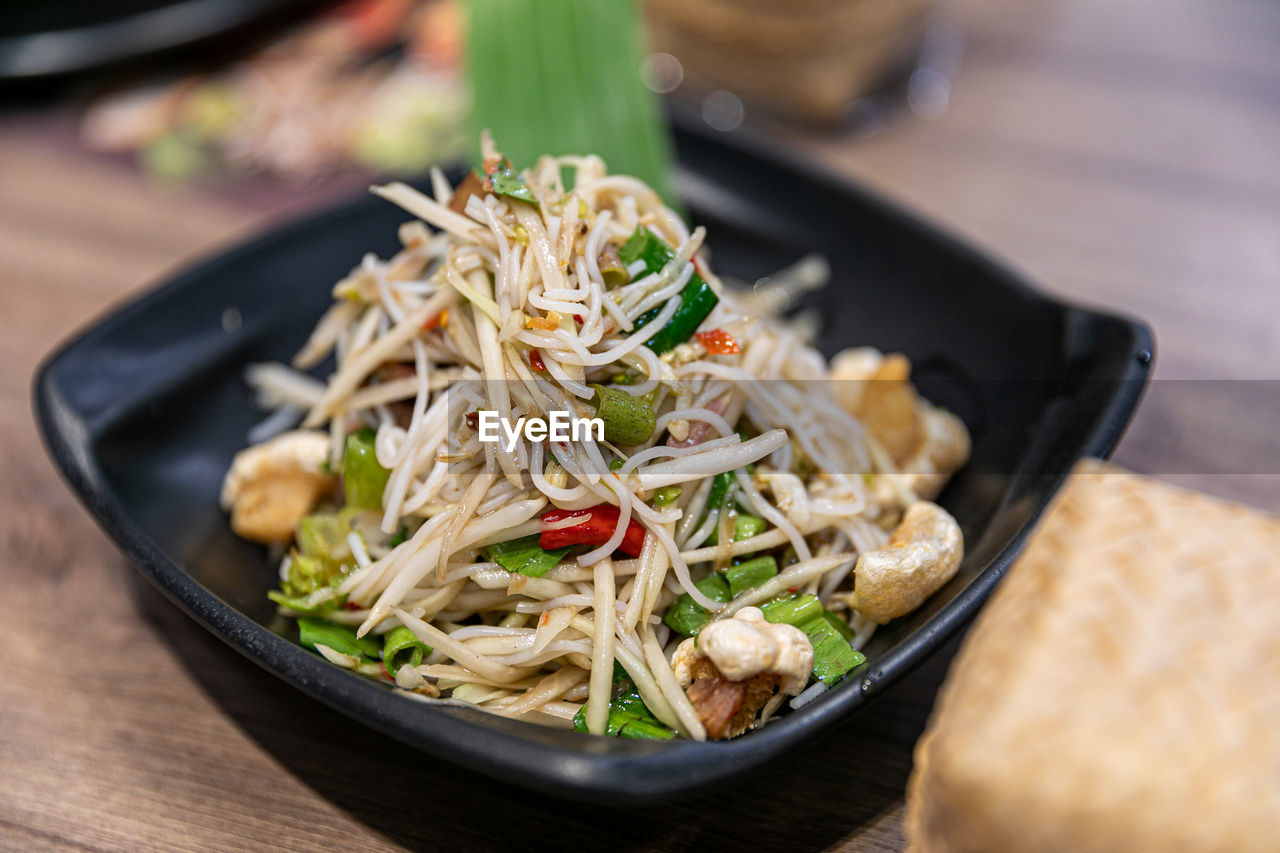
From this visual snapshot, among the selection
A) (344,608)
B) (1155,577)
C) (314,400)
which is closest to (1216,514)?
(1155,577)

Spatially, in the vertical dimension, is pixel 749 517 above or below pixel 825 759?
above

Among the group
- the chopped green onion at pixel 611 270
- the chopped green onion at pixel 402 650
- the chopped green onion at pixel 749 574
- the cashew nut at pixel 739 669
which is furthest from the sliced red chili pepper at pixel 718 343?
the chopped green onion at pixel 402 650

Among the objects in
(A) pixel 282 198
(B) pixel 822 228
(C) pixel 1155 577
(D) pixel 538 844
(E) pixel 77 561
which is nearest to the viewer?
(C) pixel 1155 577

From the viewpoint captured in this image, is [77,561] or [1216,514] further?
[77,561]

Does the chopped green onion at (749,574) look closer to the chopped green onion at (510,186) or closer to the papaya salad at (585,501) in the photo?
the papaya salad at (585,501)

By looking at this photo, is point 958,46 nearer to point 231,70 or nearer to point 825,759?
point 231,70

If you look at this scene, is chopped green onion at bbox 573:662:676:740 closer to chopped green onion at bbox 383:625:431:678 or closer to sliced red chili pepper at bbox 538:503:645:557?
sliced red chili pepper at bbox 538:503:645:557

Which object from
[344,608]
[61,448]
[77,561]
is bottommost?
[77,561]

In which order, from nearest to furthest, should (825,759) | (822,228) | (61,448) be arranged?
(825,759) < (61,448) < (822,228)
